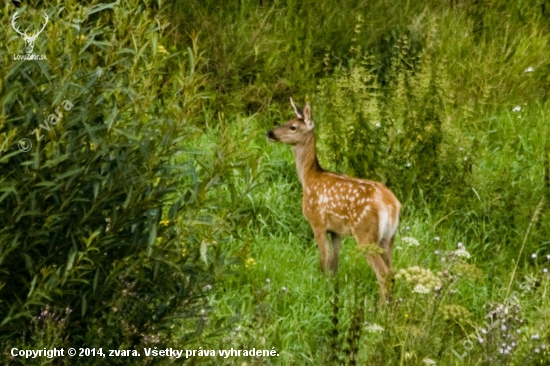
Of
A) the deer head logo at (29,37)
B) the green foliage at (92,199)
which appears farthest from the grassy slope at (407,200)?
the deer head logo at (29,37)

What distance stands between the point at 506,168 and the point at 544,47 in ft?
7.98

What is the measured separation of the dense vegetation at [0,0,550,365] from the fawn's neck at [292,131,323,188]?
299 millimetres

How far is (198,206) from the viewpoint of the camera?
4.68m

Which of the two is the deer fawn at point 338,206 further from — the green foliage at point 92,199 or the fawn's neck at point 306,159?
the green foliage at point 92,199

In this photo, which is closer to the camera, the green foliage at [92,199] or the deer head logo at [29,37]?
the green foliage at [92,199]

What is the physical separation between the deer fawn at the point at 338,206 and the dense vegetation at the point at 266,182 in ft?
0.58

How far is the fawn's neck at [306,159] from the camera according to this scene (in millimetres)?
7781

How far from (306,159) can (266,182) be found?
2.86 m

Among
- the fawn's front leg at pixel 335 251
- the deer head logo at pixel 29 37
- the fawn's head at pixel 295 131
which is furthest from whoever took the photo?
the fawn's head at pixel 295 131

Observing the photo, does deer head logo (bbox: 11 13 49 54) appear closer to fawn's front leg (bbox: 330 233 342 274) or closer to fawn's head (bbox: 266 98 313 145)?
fawn's front leg (bbox: 330 233 342 274)

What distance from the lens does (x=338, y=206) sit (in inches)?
286

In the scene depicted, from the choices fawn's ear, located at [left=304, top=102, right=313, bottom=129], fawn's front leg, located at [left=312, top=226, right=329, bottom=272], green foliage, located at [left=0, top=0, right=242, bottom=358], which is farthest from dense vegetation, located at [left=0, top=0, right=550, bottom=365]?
fawn's ear, located at [left=304, top=102, right=313, bottom=129]

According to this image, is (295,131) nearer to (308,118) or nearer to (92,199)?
(308,118)

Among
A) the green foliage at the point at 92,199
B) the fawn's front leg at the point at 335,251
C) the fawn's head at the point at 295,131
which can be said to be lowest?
the fawn's front leg at the point at 335,251
